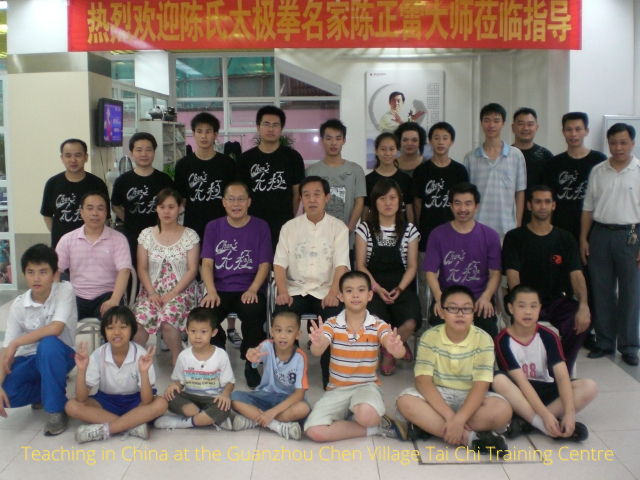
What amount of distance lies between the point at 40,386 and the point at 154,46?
2548mm

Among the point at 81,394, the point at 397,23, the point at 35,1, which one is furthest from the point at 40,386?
the point at 35,1

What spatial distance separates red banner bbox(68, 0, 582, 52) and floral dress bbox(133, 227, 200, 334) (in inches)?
61.8

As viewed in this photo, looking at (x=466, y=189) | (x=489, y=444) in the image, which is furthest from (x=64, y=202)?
(x=489, y=444)

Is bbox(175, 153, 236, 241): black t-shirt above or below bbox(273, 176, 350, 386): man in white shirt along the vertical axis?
above

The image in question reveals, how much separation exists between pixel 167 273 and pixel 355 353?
4.37 ft

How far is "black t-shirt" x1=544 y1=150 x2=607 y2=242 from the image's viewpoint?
161 inches

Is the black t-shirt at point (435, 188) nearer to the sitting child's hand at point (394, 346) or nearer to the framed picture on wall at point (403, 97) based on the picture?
the sitting child's hand at point (394, 346)

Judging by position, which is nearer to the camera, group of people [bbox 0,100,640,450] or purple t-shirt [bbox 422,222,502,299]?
group of people [bbox 0,100,640,450]

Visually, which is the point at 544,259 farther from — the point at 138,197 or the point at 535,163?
the point at 138,197

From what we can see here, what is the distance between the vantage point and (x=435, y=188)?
402 centimetres

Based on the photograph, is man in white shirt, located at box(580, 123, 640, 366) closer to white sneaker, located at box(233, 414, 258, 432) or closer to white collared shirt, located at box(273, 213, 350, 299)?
white collared shirt, located at box(273, 213, 350, 299)

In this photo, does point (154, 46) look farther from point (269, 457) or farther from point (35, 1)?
point (269, 457)

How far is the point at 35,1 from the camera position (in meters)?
5.59

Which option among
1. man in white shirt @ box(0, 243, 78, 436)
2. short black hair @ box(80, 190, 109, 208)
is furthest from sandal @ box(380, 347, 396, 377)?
short black hair @ box(80, 190, 109, 208)
